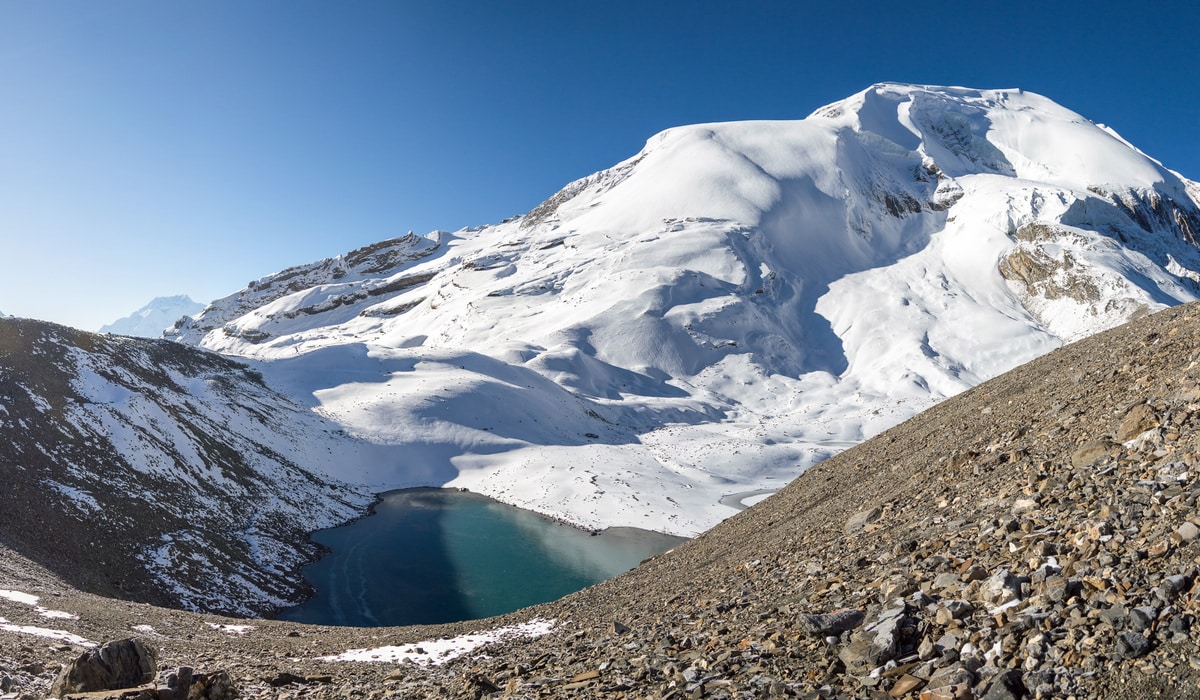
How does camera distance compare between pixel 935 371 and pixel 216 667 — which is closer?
pixel 216 667

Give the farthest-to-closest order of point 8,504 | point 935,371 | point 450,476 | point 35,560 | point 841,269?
point 841,269, point 935,371, point 450,476, point 8,504, point 35,560

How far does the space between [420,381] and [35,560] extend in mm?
51673

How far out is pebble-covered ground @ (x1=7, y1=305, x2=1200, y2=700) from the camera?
5.68 metres

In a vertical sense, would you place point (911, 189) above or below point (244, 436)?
above

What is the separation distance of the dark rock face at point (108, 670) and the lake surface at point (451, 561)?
24.3 meters

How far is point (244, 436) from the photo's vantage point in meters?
53.7

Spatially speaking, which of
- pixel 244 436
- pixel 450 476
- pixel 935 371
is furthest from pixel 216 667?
pixel 935 371

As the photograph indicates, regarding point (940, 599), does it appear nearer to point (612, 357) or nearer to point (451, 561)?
point (451, 561)

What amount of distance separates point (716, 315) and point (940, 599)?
11383 cm

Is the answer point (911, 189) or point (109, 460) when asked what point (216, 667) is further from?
point (911, 189)

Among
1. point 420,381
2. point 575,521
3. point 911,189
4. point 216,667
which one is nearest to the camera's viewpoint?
point 216,667

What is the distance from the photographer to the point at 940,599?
279 inches

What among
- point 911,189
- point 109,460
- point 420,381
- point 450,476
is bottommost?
point 450,476

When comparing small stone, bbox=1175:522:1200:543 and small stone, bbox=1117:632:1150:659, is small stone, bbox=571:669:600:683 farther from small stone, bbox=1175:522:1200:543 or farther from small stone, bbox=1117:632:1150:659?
small stone, bbox=1175:522:1200:543
